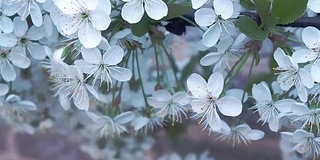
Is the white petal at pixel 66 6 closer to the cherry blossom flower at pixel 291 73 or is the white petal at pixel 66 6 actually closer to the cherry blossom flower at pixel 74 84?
the cherry blossom flower at pixel 74 84

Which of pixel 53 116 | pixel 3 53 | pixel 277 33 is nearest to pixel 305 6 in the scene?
pixel 277 33

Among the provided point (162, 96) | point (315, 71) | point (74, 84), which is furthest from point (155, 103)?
point (315, 71)

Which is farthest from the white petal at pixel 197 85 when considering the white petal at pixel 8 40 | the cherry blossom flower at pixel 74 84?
the white petal at pixel 8 40

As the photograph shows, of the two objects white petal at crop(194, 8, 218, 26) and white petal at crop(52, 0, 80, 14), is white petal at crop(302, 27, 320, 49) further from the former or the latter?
white petal at crop(52, 0, 80, 14)

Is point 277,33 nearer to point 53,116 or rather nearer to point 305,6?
point 305,6

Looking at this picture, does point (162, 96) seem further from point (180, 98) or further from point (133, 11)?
point (133, 11)
